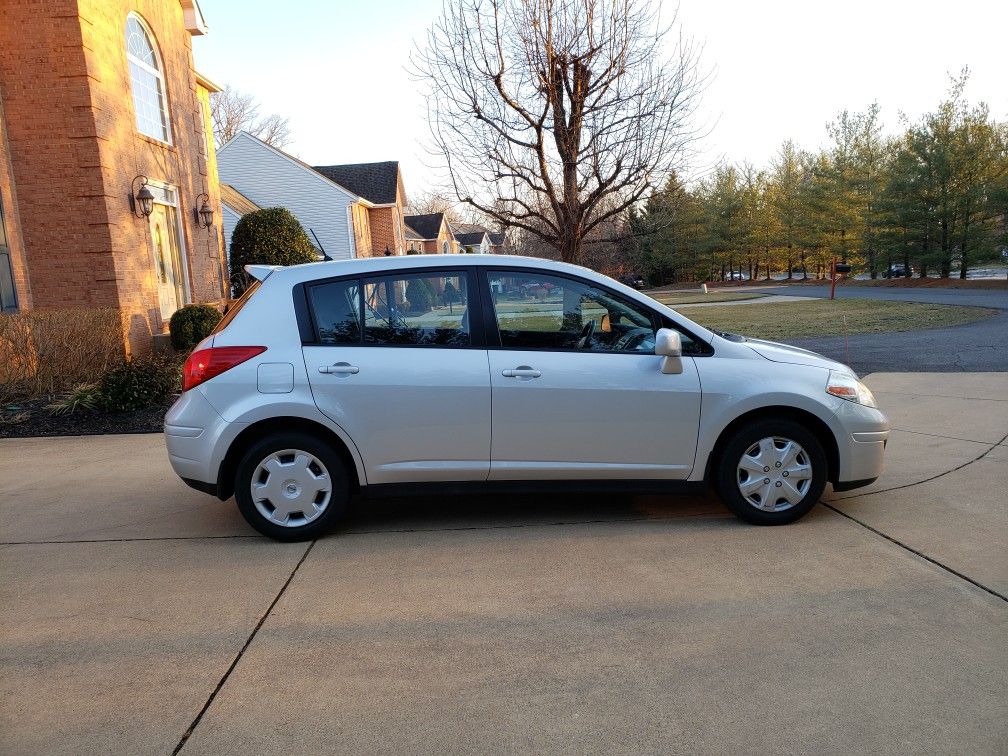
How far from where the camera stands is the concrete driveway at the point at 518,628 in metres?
2.70

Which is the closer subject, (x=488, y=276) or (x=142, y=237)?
(x=488, y=276)

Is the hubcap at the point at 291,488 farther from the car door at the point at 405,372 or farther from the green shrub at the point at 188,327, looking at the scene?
the green shrub at the point at 188,327

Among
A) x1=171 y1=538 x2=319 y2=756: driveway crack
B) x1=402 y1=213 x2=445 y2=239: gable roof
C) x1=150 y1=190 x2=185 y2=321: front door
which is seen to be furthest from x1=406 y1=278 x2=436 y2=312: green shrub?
x1=402 y1=213 x2=445 y2=239: gable roof

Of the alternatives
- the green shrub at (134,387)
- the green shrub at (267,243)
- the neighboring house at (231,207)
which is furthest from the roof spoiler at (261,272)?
the neighboring house at (231,207)

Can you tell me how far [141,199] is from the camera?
13.2 meters

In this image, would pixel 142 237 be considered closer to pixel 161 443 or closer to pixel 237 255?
pixel 161 443

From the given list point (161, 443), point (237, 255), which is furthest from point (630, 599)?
point (237, 255)

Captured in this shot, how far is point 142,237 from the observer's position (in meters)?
13.2

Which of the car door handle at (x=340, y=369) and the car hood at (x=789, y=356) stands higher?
the car door handle at (x=340, y=369)

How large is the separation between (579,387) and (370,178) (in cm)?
3694

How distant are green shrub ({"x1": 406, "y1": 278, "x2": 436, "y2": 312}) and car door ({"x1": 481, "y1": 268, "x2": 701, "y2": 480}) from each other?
13.7 inches

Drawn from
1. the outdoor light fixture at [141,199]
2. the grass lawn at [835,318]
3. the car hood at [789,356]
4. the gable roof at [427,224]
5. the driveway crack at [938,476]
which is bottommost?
the driveway crack at [938,476]

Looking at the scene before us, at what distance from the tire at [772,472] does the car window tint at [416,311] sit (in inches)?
69.8

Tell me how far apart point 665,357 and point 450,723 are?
2554mm
